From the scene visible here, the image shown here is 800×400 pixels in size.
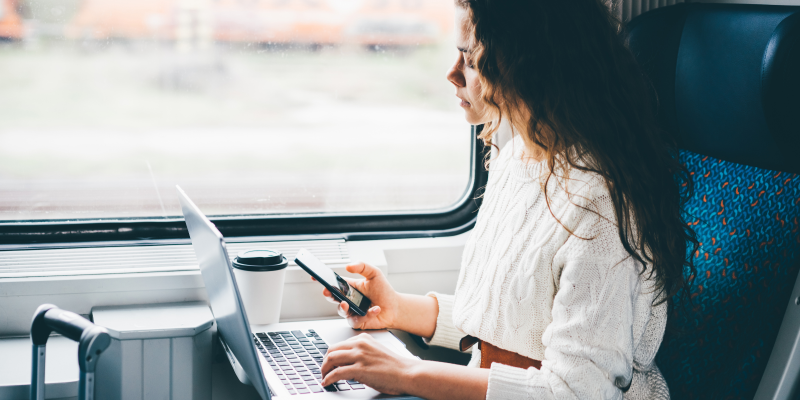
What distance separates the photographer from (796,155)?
40.6 inches

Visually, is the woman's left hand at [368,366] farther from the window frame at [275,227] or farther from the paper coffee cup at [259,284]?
the window frame at [275,227]

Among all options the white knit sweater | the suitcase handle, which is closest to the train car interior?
the suitcase handle

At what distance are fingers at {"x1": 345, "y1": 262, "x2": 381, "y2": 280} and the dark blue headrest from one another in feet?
2.44

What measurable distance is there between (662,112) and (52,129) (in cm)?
156

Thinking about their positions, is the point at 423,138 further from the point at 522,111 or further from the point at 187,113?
the point at 522,111

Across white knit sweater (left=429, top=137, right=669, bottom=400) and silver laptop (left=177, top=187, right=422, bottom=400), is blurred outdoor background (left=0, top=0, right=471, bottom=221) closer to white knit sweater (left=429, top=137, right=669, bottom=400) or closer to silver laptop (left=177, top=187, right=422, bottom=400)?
silver laptop (left=177, top=187, right=422, bottom=400)

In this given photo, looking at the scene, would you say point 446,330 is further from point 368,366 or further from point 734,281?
point 734,281

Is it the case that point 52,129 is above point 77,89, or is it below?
below

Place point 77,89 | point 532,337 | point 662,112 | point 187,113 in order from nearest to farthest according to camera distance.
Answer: point 532,337, point 662,112, point 77,89, point 187,113

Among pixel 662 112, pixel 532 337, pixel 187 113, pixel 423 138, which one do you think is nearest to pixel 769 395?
pixel 532 337

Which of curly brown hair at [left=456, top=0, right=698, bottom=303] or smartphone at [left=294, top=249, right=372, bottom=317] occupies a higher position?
curly brown hair at [left=456, top=0, right=698, bottom=303]

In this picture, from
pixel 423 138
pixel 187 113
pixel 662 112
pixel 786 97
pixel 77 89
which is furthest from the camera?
pixel 423 138

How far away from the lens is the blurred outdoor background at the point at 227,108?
5.45 ft

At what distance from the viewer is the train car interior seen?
1074mm
